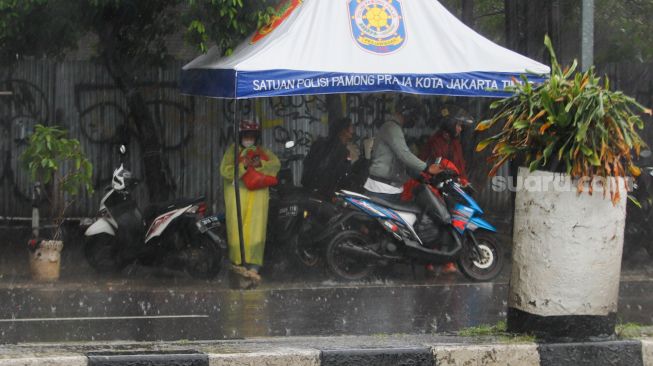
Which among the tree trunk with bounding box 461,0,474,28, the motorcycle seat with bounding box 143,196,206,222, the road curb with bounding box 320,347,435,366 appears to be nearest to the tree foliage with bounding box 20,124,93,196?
the motorcycle seat with bounding box 143,196,206,222

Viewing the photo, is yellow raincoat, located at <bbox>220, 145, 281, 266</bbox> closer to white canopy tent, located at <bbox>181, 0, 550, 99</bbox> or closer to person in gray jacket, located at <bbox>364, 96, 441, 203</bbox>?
white canopy tent, located at <bbox>181, 0, 550, 99</bbox>

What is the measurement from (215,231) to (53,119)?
152 inches

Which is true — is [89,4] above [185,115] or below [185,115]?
above

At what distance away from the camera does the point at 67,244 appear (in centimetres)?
1298

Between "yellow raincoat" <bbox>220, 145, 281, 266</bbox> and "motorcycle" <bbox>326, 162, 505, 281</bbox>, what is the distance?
76cm

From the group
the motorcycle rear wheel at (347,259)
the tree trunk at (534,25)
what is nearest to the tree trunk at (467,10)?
the tree trunk at (534,25)

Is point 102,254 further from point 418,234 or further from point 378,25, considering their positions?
point 378,25

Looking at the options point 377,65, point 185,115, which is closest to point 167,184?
point 185,115

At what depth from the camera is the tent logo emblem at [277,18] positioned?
10.8 m

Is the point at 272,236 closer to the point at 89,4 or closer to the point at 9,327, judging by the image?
the point at 89,4

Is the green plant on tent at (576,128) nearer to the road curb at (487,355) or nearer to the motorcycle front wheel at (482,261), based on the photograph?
the road curb at (487,355)

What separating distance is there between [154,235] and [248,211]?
3.29 feet

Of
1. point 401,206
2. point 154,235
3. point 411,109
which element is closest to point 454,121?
point 401,206

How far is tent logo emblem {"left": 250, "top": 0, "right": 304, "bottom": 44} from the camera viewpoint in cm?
1077
